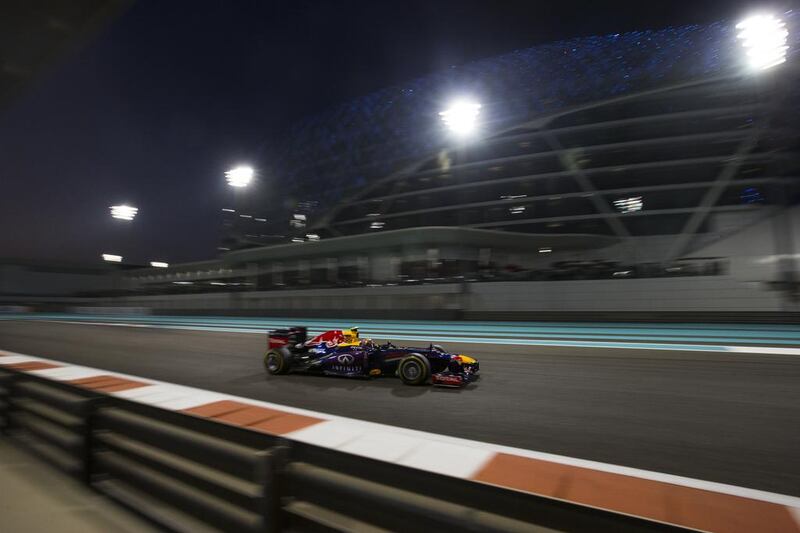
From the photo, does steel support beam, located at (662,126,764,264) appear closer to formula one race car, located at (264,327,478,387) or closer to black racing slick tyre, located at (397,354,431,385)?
formula one race car, located at (264,327,478,387)

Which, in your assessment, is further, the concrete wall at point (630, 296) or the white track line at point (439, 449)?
the concrete wall at point (630, 296)

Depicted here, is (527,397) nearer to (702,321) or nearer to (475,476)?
(475,476)

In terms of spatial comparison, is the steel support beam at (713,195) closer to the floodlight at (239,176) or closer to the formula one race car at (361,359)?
the floodlight at (239,176)

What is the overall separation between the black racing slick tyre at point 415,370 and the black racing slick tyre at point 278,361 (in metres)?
1.88

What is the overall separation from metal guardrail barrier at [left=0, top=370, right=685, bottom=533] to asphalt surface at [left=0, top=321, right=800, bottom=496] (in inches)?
92.1

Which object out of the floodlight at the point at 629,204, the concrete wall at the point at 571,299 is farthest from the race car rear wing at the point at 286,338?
the floodlight at the point at 629,204

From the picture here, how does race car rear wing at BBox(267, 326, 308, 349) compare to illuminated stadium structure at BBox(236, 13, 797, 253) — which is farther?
illuminated stadium structure at BBox(236, 13, 797, 253)

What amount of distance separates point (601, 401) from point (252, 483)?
162 inches

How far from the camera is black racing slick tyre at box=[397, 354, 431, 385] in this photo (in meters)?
5.85

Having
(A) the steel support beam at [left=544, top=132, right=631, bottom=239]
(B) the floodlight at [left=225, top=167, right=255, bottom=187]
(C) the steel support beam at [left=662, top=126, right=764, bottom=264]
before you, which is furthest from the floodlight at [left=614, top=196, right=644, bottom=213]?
(B) the floodlight at [left=225, top=167, right=255, bottom=187]

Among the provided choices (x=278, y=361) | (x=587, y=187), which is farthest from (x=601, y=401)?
(x=587, y=187)

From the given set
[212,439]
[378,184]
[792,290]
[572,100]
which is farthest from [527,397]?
[378,184]

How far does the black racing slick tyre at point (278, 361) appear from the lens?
22.4ft

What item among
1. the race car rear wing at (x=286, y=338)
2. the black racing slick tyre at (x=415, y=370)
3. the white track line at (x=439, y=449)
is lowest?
the white track line at (x=439, y=449)
